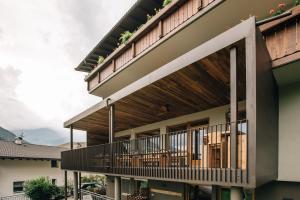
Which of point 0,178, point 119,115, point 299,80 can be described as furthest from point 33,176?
point 299,80

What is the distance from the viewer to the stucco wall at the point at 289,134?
6.66 metres

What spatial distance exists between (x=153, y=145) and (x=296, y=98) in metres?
4.61

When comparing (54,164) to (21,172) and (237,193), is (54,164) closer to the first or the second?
(21,172)

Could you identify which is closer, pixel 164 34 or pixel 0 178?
pixel 164 34

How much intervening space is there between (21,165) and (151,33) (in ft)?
83.4

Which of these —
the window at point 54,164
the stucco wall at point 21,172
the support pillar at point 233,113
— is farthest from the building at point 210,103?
the window at point 54,164

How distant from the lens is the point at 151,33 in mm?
11102

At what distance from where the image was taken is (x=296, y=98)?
22.4ft

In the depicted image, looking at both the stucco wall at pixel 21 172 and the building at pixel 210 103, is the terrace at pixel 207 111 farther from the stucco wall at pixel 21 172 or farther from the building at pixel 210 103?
the stucco wall at pixel 21 172

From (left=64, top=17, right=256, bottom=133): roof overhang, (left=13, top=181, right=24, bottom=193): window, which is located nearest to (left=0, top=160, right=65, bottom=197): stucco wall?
(left=13, top=181, right=24, bottom=193): window

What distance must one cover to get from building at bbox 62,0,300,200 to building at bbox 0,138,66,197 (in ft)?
59.6

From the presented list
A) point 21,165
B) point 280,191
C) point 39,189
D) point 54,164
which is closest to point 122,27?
point 280,191

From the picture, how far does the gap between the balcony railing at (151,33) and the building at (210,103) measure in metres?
0.05

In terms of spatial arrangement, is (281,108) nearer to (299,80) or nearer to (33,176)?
(299,80)
